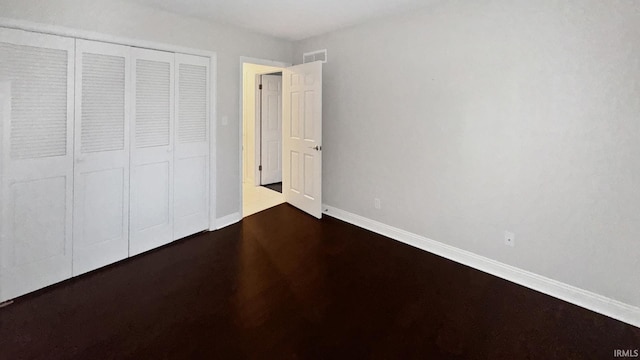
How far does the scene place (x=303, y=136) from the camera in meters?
4.49

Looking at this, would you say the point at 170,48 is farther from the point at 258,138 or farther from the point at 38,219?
the point at 258,138

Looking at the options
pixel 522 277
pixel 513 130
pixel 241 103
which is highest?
pixel 241 103

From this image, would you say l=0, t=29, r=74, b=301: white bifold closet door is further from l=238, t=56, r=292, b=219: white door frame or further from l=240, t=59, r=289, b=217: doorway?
l=240, t=59, r=289, b=217: doorway

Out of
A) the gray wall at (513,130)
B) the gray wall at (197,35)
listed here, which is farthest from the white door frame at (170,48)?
the gray wall at (513,130)

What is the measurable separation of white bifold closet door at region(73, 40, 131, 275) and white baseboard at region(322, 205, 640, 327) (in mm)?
2643

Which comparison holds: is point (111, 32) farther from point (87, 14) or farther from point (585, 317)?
point (585, 317)

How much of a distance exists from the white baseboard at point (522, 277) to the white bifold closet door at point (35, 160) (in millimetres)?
3014

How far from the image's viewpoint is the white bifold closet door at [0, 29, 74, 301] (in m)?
2.35

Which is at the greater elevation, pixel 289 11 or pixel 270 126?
pixel 289 11

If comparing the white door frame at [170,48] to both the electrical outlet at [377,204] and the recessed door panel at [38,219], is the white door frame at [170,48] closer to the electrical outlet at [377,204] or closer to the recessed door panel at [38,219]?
the recessed door panel at [38,219]

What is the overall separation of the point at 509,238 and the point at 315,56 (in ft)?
10.4

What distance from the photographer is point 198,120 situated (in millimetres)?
3666
